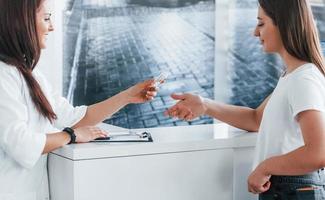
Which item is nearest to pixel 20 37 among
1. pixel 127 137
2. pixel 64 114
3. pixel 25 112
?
pixel 25 112

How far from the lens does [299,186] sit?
1633 millimetres

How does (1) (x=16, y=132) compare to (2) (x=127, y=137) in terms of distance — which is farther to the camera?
(2) (x=127, y=137)

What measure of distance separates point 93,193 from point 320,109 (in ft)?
2.25

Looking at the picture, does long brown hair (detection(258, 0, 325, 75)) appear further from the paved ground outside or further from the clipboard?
the paved ground outside

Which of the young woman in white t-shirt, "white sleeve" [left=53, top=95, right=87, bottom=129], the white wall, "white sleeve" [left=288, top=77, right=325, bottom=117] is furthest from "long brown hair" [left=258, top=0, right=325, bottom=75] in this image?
the white wall

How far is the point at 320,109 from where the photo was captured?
1.55m

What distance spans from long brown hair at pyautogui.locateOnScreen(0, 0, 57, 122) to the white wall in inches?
31.9

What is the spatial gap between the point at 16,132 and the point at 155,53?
5.56ft

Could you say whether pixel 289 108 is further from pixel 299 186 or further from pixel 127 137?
pixel 127 137

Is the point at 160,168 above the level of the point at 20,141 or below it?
below

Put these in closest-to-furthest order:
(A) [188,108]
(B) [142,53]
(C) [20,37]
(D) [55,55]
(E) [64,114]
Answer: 1. (C) [20,37]
2. (E) [64,114]
3. (A) [188,108]
4. (D) [55,55]
5. (B) [142,53]

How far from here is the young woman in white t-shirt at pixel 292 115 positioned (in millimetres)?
1549

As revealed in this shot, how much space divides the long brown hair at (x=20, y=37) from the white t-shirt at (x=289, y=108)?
0.67 metres

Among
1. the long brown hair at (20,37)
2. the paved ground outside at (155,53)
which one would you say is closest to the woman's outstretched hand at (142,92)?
the long brown hair at (20,37)
